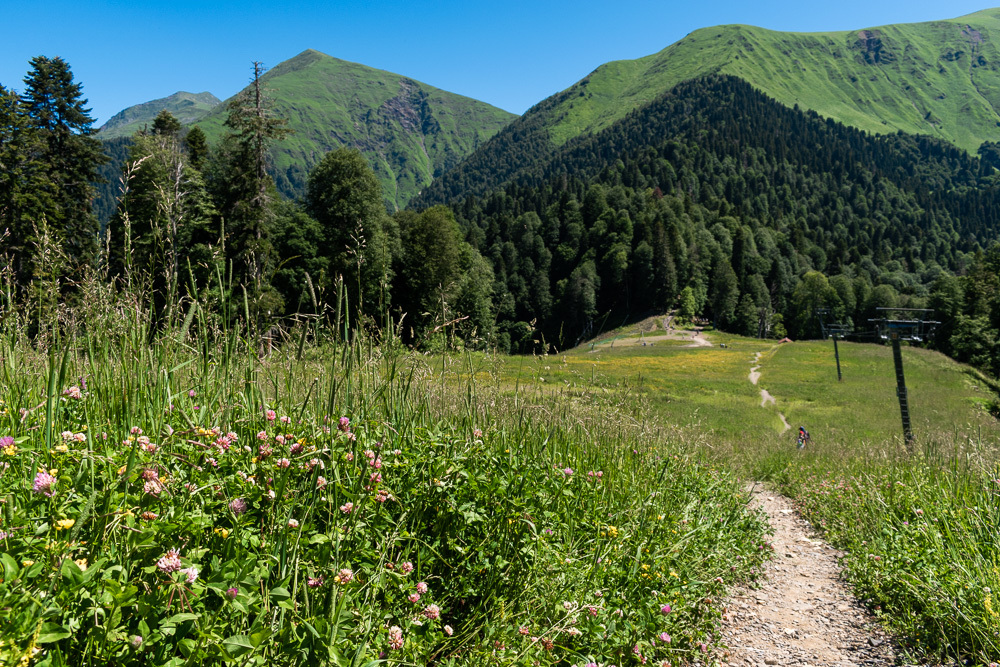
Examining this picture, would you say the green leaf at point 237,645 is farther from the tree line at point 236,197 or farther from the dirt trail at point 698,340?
the dirt trail at point 698,340

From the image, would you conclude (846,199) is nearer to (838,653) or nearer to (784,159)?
(784,159)

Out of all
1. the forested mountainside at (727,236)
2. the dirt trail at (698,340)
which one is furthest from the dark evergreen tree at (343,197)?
the dirt trail at (698,340)

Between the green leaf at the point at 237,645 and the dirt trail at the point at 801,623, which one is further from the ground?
the green leaf at the point at 237,645

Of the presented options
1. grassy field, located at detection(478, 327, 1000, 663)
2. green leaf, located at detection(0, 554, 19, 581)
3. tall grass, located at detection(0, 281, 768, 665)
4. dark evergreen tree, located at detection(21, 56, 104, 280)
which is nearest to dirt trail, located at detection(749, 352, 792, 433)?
grassy field, located at detection(478, 327, 1000, 663)

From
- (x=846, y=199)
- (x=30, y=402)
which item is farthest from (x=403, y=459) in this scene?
(x=846, y=199)

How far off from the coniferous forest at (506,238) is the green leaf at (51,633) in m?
1.61

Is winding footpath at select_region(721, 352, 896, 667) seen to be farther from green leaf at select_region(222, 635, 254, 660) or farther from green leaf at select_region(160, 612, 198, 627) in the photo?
green leaf at select_region(160, 612, 198, 627)

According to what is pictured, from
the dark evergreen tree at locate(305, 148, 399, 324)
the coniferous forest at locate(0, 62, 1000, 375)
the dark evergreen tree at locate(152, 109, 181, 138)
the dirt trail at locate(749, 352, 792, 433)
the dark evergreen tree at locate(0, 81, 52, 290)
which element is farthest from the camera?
the dark evergreen tree at locate(152, 109, 181, 138)

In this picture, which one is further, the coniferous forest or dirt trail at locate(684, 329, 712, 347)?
dirt trail at locate(684, 329, 712, 347)

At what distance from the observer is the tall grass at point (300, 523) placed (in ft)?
5.71

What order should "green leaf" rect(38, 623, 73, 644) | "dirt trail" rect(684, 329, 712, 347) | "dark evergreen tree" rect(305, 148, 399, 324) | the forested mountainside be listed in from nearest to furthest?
"green leaf" rect(38, 623, 73, 644) < "dark evergreen tree" rect(305, 148, 399, 324) < "dirt trail" rect(684, 329, 712, 347) < the forested mountainside

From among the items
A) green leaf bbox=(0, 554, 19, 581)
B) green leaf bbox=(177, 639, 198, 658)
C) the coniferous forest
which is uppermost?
the coniferous forest

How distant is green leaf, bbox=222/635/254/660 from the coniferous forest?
1.51 m

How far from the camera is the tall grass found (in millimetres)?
1741
